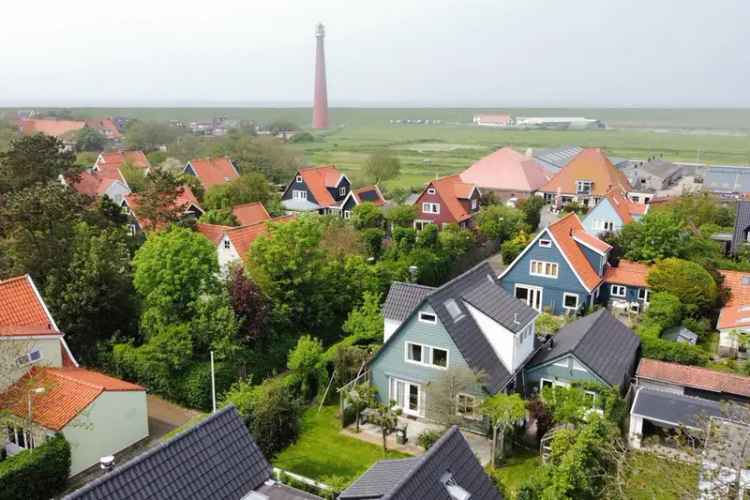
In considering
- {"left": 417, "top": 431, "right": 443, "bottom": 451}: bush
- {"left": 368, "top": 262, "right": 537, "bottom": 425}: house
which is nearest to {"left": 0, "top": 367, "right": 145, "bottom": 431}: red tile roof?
{"left": 368, "top": 262, "right": 537, "bottom": 425}: house

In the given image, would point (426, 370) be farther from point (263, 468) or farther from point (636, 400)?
point (263, 468)

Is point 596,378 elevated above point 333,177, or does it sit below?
below

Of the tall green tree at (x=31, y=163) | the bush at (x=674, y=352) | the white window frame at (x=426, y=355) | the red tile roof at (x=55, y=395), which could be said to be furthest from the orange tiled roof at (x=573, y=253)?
the tall green tree at (x=31, y=163)

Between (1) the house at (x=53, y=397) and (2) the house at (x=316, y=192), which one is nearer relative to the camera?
(1) the house at (x=53, y=397)

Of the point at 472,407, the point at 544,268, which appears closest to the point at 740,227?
the point at 544,268

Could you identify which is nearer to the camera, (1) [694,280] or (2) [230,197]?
(1) [694,280]

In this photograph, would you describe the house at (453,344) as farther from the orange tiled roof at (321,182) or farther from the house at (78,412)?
the orange tiled roof at (321,182)

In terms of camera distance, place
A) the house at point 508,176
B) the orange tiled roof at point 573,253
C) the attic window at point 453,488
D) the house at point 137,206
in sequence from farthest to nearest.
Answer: the house at point 508,176 < the house at point 137,206 < the orange tiled roof at point 573,253 < the attic window at point 453,488

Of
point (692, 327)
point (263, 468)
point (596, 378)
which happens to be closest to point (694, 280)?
point (692, 327)
